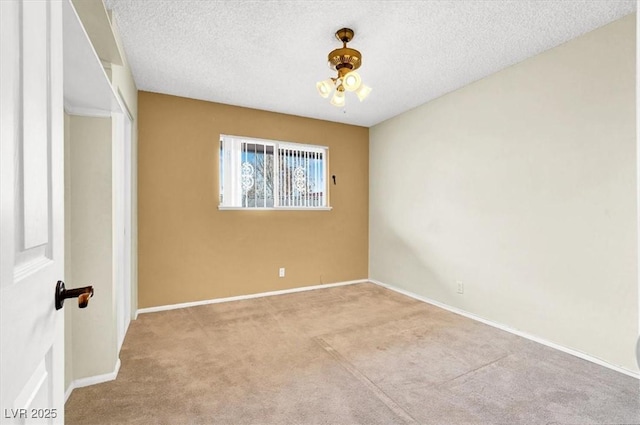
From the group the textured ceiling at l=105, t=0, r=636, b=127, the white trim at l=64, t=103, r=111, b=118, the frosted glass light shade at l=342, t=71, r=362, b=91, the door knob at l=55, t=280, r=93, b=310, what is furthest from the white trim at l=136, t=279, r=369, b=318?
the door knob at l=55, t=280, r=93, b=310

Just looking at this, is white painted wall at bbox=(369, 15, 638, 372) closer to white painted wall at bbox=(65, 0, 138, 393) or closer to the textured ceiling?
the textured ceiling

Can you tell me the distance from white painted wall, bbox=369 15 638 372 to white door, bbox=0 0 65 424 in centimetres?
308

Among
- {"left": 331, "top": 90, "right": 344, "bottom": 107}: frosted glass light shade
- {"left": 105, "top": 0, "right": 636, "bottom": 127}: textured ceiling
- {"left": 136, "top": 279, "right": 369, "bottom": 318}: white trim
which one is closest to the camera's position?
{"left": 105, "top": 0, "right": 636, "bottom": 127}: textured ceiling

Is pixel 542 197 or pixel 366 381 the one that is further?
pixel 542 197

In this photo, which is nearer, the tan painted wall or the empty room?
the empty room

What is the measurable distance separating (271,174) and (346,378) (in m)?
2.77

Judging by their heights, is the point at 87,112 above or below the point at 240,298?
above

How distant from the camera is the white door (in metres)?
0.48

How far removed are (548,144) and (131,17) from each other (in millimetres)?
3428

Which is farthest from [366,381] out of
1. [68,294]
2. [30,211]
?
[30,211]

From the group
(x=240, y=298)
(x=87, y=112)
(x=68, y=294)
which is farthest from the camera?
(x=240, y=298)

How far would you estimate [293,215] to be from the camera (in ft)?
13.8

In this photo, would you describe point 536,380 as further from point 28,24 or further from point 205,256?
point 205,256

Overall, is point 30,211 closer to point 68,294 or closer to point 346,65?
point 68,294
